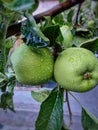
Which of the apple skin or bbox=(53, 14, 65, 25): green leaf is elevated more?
bbox=(53, 14, 65, 25): green leaf

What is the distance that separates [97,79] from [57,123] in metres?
0.15

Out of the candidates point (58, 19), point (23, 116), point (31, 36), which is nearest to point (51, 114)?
point (31, 36)

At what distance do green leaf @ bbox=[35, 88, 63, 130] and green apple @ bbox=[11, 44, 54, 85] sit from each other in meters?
0.13

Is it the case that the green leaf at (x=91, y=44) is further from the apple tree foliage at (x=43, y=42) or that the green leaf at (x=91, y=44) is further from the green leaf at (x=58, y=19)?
the green leaf at (x=58, y=19)

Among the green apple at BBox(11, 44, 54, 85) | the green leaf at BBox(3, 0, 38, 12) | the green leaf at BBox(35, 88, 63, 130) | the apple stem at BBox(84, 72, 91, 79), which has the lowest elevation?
the green leaf at BBox(35, 88, 63, 130)

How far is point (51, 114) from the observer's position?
28.5 inches

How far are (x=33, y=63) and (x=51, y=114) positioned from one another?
18cm

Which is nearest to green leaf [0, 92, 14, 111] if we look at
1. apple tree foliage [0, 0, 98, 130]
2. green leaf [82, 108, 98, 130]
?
apple tree foliage [0, 0, 98, 130]

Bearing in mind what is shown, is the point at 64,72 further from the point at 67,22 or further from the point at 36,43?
the point at 67,22

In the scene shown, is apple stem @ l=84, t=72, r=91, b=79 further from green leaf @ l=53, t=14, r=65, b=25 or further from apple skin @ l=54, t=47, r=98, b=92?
green leaf @ l=53, t=14, r=65, b=25

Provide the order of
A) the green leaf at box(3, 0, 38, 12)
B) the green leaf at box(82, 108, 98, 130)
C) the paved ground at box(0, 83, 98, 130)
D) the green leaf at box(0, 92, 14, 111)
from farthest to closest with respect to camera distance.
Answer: the paved ground at box(0, 83, 98, 130) → the green leaf at box(0, 92, 14, 111) → the green leaf at box(82, 108, 98, 130) → the green leaf at box(3, 0, 38, 12)

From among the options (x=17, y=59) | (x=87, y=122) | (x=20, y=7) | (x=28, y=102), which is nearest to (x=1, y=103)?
(x=87, y=122)

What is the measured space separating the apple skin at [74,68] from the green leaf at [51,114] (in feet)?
0.44

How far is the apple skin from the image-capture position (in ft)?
1.93
